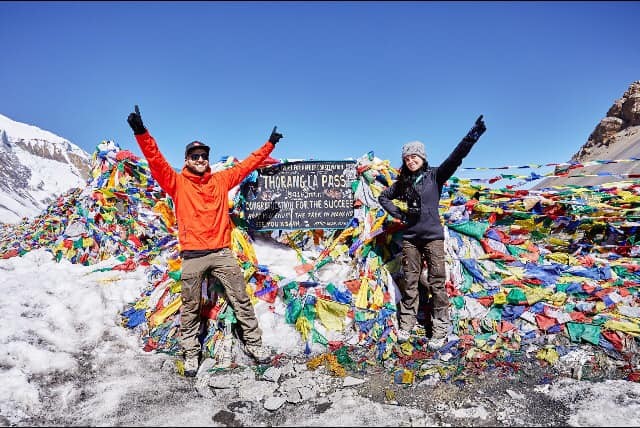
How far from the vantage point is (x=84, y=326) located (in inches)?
183

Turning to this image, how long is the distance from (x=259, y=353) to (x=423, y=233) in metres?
2.19

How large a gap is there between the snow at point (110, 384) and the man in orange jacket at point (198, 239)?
37 centimetres

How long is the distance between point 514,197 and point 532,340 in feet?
7.86

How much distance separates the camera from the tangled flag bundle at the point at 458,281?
407 centimetres

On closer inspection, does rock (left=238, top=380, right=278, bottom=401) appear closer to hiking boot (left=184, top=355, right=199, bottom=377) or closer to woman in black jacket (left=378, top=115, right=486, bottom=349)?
hiking boot (left=184, top=355, right=199, bottom=377)

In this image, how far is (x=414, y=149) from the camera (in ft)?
14.6

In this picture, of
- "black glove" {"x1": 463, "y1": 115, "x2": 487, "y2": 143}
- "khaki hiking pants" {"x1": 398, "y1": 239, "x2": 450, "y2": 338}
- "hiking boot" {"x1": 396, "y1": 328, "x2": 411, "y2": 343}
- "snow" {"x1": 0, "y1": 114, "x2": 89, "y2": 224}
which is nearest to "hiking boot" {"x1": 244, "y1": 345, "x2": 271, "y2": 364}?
"hiking boot" {"x1": 396, "y1": 328, "x2": 411, "y2": 343}

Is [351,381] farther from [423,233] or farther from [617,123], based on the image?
[617,123]

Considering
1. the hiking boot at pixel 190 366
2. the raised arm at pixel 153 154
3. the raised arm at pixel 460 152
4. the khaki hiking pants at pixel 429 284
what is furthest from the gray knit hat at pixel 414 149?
the hiking boot at pixel 190 366

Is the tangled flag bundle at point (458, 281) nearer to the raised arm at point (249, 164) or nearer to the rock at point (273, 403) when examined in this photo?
the rock at point (273, 403)

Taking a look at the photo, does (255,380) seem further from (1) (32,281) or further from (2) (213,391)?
(1) (32,281)

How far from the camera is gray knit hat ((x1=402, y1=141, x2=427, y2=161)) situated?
14.6ft

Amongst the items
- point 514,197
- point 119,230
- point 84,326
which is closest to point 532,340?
point 514,197

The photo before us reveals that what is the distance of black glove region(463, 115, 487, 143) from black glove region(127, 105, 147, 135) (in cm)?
331
